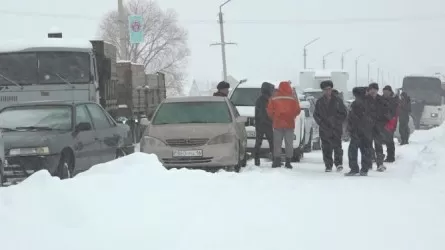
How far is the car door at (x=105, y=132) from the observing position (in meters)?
12.6

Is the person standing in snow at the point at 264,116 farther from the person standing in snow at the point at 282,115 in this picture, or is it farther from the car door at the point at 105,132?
the car door at the point at 105,132

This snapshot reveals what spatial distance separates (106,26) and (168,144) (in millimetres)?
73899

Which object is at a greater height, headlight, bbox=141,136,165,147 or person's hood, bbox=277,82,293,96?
person's hood, bbox=277,82,293,96

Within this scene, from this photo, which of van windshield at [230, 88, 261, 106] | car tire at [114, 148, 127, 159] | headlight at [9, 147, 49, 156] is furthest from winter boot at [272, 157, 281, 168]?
headlight at [9, 147, 49, 156]

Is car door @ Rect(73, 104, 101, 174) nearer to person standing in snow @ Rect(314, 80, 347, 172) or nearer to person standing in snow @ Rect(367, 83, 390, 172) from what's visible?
person standing in snow @ Rect(314, 80, 347, 172)

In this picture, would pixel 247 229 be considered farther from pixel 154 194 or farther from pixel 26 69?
pixel 26 69

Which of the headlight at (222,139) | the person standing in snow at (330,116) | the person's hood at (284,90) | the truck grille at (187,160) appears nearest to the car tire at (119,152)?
the truck grille at (187,160)

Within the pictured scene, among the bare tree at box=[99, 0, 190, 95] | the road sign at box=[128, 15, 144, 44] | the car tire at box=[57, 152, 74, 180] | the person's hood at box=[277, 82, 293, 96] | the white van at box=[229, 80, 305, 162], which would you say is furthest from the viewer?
the bare tree at box=[99, 0, 190, 95]

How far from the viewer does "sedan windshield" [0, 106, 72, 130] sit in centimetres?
1146

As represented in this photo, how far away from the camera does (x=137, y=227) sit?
18.2ft

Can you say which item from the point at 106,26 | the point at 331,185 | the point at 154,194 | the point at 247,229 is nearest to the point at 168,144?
the point at 331,185

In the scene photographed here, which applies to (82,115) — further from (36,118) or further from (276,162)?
(276,162)

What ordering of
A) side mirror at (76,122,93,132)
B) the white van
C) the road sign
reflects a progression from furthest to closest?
1. the road sign
2. the white van
3. side mirror at (76,122,93,132)

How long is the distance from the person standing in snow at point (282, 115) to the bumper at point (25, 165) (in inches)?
158
